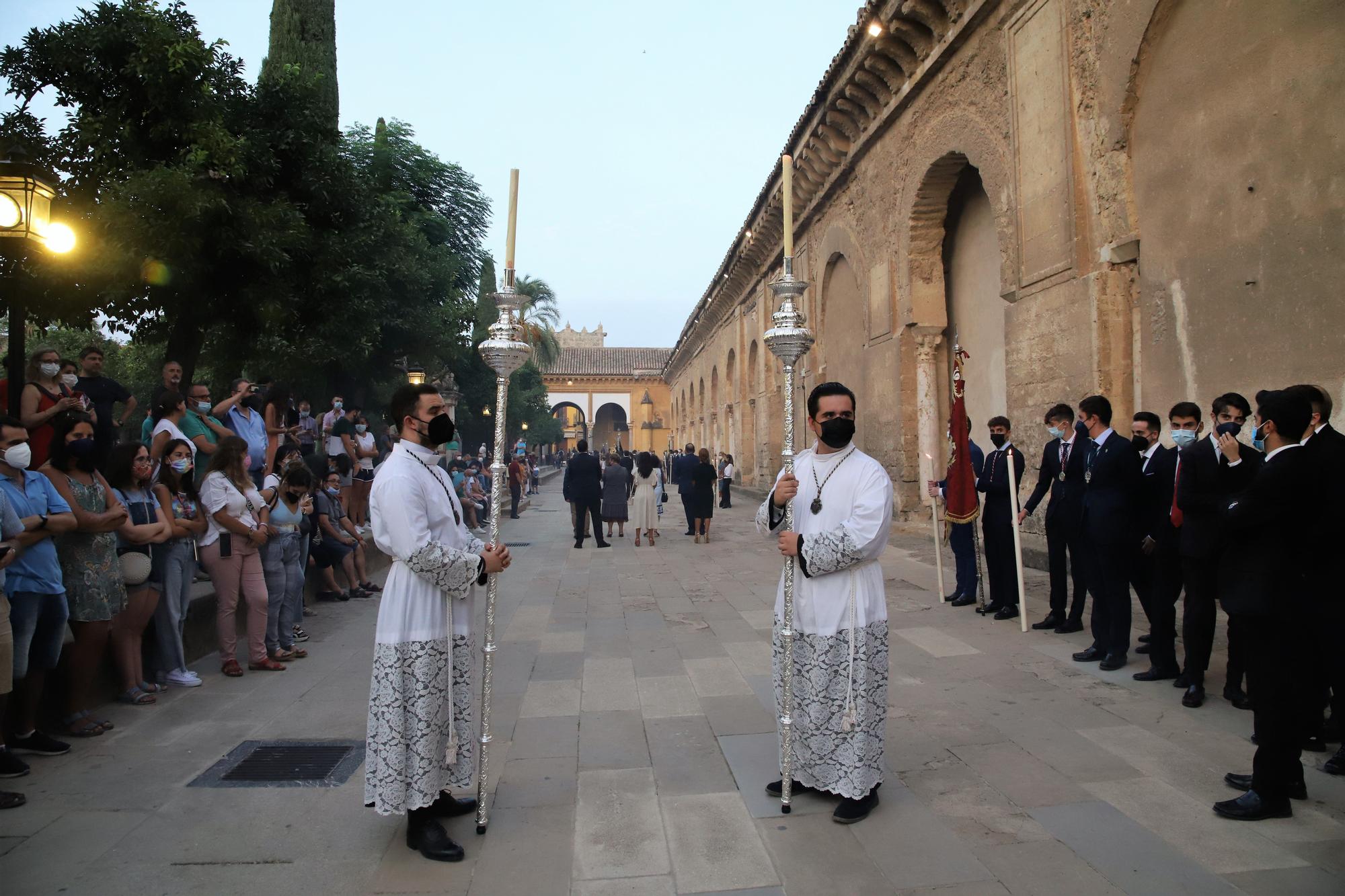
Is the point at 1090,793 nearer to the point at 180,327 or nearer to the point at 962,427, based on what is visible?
the point at 962,427

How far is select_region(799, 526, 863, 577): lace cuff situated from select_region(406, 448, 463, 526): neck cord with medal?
144cm

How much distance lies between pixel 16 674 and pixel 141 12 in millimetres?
7520

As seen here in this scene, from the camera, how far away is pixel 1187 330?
23.1ft

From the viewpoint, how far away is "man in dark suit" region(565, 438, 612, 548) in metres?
13.4

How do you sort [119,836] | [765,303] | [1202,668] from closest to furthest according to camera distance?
[119,836] → [1202,668] → [765,303]

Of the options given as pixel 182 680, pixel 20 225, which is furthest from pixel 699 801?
pixel 20 225

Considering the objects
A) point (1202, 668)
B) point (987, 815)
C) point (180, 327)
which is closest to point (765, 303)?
point (180, 327)

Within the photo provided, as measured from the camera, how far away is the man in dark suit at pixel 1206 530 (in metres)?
4.36

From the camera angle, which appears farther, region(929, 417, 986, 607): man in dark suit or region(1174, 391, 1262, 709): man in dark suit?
region(929, 417, 986, 607): man in dark suit

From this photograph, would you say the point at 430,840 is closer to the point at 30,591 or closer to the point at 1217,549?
the point at 30,591

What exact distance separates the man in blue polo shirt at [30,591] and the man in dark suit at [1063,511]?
6.13 metres

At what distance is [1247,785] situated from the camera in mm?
3484

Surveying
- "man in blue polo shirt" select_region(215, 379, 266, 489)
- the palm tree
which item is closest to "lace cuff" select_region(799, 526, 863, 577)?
"man in blue polo shirt" select_region(215, 379, 266, 489)

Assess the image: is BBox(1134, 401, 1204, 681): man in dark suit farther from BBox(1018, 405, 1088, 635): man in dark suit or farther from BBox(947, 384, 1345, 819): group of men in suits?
BBox(1018, 405, 1088, 635): man in dark suit
